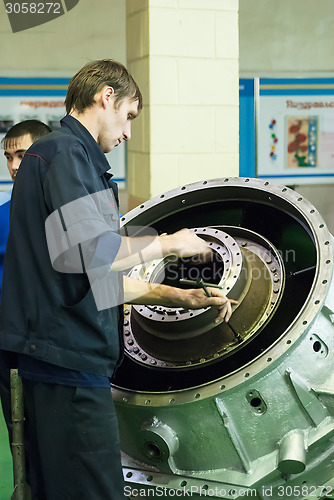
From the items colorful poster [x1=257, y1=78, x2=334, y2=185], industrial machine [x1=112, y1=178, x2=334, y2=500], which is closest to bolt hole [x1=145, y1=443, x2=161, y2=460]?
industrial machine [x1=112, y1=178, x2=334, y2=500]

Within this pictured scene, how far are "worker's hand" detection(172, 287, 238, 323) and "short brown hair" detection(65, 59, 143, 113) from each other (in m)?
0.64

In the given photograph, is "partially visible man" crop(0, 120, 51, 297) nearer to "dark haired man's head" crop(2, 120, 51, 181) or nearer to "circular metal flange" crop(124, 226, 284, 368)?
"dark haired man's head" crop(2, 120, 51, 181)

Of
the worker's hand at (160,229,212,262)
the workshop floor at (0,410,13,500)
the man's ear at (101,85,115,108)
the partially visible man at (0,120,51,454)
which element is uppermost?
the man's ear at (101,85,115,108)

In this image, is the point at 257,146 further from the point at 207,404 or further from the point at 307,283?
the point at 207,404

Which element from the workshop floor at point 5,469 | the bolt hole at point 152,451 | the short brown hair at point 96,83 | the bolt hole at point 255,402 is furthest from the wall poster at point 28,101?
the bolt hole at point 255,402

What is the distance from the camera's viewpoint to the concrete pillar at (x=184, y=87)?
3.99 m

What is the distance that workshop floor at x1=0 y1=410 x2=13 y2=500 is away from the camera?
3.21 meters

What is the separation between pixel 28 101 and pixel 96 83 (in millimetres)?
4418

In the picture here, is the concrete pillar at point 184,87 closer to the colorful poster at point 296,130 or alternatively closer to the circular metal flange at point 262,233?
the circular metal flange at point 262,233

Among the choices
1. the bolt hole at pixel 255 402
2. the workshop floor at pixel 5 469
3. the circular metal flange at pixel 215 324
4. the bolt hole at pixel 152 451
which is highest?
the circular metal flange at pixel 215 324

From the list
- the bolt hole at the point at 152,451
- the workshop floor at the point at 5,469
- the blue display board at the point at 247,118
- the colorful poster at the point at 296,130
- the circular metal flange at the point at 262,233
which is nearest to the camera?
the circular metal flange at the point at 262,233

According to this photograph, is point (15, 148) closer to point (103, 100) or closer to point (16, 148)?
point (16, 148)

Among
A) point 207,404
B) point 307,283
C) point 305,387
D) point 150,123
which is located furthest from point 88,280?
point 150,123

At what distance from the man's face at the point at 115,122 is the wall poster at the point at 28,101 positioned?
423 centimetres
